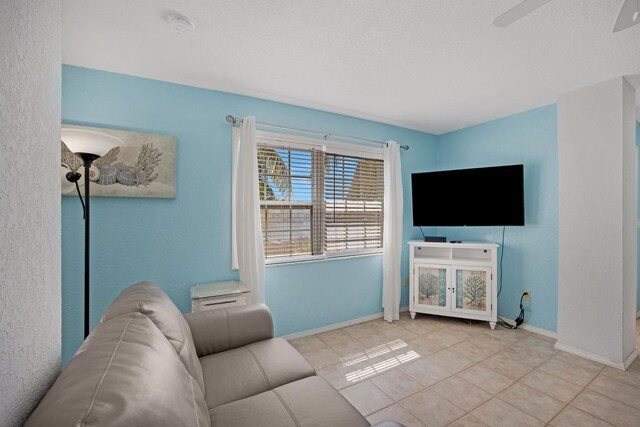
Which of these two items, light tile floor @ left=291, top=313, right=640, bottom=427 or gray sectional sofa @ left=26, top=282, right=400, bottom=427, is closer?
gray sectional sofa @ left=26, top=282, right=400, bottom=427

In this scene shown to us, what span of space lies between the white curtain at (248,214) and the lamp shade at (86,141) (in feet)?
3.55

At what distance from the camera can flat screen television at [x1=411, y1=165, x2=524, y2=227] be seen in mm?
3059

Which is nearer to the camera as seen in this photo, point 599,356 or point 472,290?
point 599,356

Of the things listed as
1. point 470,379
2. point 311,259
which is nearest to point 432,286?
point 470,379

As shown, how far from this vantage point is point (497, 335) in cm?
301

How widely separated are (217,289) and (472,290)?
2786mm

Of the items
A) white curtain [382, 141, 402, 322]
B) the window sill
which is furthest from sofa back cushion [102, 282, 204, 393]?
white curtain [382, 141, 402, 322]

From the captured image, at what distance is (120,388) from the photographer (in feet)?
2.14

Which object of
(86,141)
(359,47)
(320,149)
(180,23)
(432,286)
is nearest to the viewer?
(86,141)

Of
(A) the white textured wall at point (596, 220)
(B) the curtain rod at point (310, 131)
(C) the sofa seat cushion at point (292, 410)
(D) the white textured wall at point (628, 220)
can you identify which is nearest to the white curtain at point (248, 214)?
(B) the curtain rod at point (310, 131)

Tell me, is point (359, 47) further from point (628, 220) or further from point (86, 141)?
point (628, 220)

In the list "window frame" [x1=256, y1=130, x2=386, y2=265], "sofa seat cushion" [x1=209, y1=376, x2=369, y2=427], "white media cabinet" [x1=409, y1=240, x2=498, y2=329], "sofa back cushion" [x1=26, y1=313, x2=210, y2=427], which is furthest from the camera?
"white media cabinet" [x1=409, y1=240, x2=498, y2=329]

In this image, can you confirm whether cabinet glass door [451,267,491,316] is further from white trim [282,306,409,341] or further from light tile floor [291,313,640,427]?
white trim [282,306,409,341]

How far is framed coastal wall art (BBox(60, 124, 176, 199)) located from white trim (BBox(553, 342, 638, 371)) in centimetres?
384
